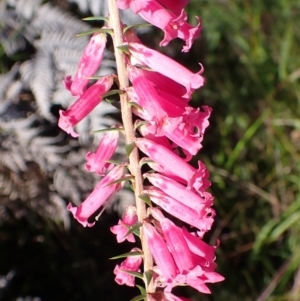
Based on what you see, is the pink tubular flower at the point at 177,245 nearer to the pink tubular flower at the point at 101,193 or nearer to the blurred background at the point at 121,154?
the pink tubular flower at the point at 101,193

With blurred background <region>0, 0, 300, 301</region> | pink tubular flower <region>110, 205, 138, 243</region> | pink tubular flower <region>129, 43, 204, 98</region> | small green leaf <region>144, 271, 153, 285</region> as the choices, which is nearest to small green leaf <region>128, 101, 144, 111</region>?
pink tubular flower <region>129, 43, 204, 98</region>

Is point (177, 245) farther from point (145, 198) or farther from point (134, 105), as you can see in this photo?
point (134, 105)

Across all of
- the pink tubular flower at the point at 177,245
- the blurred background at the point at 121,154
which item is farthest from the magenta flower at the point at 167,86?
the blurred background at the point at 121,154

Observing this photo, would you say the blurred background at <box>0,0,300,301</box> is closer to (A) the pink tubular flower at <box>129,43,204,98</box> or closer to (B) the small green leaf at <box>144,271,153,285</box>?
(B) the small green leaf at <box>144,271,153,285</box>

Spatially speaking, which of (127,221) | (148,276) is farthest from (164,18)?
(148,276)

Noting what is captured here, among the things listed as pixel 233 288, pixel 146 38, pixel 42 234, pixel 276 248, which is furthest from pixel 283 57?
pixel 42 234

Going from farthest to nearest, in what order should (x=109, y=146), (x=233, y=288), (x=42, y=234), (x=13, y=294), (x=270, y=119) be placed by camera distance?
(x=270, y=119)
(x=233, y=288)
(x=42, y=234)
(x=13, y=294)
(x=109, y=146)

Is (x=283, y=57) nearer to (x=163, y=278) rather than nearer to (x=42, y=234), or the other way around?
(x=42, y=234)
